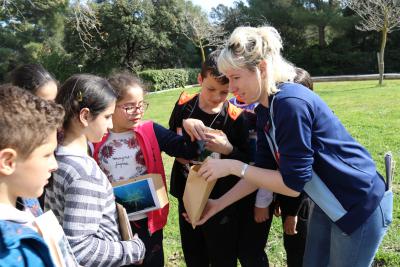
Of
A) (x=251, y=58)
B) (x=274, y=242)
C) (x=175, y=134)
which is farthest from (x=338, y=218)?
(x=274, y=242)

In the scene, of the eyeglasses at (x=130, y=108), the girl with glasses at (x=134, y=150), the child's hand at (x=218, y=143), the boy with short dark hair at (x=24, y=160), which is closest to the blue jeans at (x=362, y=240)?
the child's hand at (x=218, y=143)

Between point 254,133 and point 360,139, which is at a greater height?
point 254,133

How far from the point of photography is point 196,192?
85.2 inches

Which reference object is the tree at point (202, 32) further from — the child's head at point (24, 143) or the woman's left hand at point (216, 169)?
the child's head at point (24, 143)

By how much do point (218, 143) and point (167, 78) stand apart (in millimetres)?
24838

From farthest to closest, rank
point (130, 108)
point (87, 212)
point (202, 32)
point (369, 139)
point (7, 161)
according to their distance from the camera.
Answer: point (202, 32)
point (369, 139)
point (130, 108)
point (87, 212)
point (7, 161)

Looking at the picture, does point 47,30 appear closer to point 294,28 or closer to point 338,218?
point 294,28

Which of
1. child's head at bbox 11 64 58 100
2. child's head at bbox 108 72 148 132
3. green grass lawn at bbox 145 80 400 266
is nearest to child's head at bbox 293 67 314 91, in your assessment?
child's head at bbox 108 72 148 132

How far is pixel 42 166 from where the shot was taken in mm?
1315

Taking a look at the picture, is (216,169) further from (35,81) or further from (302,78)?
(35,81)

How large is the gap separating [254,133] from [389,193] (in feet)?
2.82

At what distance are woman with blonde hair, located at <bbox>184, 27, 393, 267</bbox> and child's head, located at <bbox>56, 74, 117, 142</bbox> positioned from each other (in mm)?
587

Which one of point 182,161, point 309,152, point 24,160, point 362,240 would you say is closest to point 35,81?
point 182,161

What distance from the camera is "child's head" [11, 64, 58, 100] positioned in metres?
2.61
